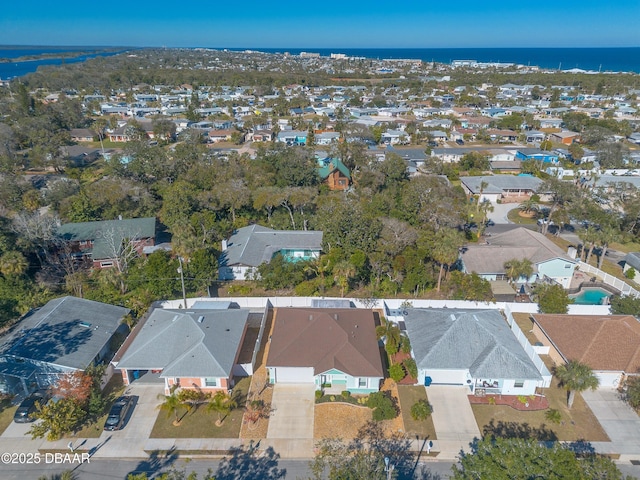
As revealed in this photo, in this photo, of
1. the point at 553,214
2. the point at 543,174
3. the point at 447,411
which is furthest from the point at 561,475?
the point at 543,174

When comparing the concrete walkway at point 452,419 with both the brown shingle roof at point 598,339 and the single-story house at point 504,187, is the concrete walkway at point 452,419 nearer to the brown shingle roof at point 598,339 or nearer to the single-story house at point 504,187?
the brown shingle roof at point 598,339

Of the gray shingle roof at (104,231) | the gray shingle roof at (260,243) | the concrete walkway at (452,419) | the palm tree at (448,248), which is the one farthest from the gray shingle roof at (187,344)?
the palm tree at (448,248)

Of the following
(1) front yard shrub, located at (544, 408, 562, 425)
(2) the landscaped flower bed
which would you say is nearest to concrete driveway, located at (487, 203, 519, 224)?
(2) the landscaped flower bed

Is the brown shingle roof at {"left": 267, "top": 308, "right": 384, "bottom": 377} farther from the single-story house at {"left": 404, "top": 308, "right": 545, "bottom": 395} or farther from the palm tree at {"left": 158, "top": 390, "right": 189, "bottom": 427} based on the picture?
the palm tree at {"left": 158, "top": 390, "right": 189, "bottom": 427}

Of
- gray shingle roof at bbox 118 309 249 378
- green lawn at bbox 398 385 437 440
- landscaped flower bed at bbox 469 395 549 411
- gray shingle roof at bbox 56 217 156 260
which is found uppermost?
gray shingle roof at bbox 56 217 156 260

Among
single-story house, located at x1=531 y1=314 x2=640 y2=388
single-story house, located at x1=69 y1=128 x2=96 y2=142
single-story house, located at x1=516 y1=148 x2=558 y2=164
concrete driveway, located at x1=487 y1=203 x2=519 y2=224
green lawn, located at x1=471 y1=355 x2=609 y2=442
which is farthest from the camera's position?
single-story house, located at x1=69 y1=128 x2=96 y2=142

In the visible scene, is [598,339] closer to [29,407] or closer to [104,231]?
[29,407]
